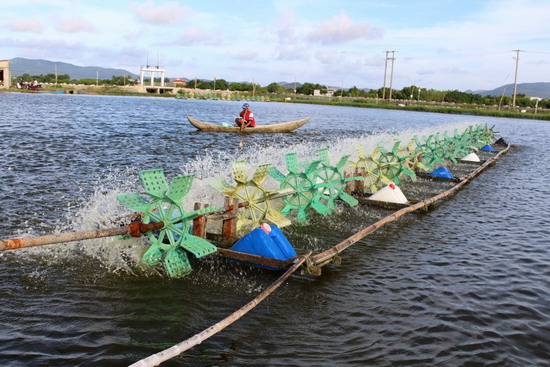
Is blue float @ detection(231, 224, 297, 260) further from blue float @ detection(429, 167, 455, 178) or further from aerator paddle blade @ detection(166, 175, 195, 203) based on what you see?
blue float @ detection(429, 167, 455, 178)

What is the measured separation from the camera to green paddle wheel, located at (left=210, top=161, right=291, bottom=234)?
910 centimetres

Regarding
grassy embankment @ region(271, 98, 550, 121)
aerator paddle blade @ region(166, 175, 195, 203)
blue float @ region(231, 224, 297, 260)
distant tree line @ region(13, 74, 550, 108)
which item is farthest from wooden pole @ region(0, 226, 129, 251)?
distant tree line @ region(13, 74, 550, 108)

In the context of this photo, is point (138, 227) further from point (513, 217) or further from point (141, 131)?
point (141, 131)

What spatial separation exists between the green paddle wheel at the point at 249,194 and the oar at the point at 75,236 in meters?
2.24

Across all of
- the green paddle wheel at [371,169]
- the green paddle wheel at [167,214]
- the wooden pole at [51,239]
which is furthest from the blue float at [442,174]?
the wooden pole at [51,239]

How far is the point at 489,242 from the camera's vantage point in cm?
1079

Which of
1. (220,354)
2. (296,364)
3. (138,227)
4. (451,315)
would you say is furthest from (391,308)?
(138,227)

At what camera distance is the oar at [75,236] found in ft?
17.6

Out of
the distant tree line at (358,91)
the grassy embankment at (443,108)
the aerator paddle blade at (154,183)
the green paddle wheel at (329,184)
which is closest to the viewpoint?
the aerator paddle blade at (154,183)

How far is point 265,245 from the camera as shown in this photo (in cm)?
789

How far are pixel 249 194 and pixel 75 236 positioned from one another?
13.1 ft

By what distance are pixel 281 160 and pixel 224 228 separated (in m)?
10.2

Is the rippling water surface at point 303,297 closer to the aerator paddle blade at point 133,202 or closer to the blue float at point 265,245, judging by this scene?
the blue float at point 265,245

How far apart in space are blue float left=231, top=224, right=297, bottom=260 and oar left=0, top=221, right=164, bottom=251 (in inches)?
61.4
